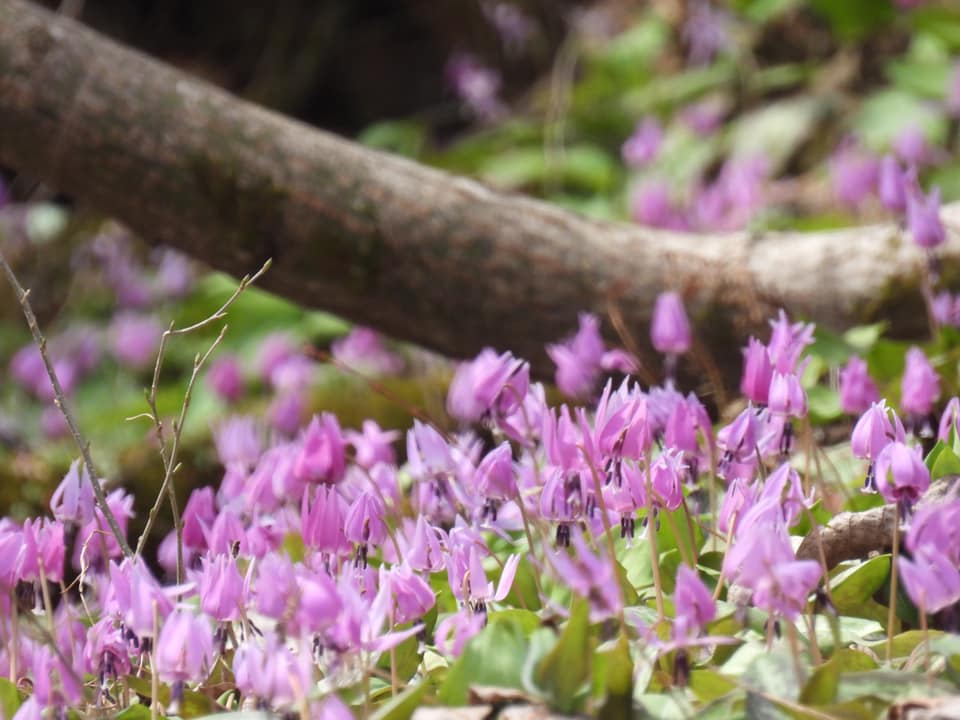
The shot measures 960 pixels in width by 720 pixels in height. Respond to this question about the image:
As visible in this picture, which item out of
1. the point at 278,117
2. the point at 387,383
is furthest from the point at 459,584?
the point at 387,383

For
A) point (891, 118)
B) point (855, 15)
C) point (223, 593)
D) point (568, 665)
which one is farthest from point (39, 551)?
point (855, 15)

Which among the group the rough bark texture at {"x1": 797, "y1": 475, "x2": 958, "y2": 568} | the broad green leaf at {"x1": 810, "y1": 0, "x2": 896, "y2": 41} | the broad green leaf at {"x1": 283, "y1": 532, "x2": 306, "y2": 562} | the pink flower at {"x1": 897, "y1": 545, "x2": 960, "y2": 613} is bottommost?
the broad green leaf at {"x1": 283, "y1": 532, "x2": 306, "y2": 562}

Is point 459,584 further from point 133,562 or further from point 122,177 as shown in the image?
point 122,177

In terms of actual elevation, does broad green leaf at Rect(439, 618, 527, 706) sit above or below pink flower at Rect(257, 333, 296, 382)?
above

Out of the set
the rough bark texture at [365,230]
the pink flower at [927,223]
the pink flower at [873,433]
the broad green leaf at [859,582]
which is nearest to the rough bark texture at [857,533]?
the broad green leaf at [859,582]

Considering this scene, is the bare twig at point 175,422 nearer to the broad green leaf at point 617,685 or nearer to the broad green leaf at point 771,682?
the broad green leaf at point 617,685

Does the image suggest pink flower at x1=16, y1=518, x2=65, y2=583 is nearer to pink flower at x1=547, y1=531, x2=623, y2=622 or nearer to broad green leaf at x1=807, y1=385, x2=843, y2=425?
pink flower at x1=547, y1=531, x2=623, y2=622

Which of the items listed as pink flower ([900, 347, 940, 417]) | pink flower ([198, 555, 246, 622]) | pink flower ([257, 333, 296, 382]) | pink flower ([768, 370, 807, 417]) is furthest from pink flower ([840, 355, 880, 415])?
pink flower ([257, 333, 296, 382])
